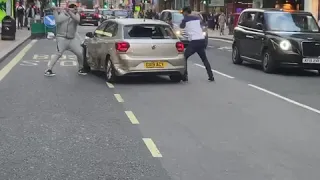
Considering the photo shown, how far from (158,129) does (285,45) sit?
27.4 feet

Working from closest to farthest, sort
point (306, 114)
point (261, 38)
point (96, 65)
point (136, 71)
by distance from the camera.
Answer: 1. point (306, 114)
2. point (136, 71)
3. point (96, 65)
4. point (261, 38)

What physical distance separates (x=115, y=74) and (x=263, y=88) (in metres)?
3.21

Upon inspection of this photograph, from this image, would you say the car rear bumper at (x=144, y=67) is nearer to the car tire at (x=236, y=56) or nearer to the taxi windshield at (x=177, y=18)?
the car tire at (x=236, y=56)

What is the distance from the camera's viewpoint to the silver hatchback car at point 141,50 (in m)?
12.9

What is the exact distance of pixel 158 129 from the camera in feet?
27.3

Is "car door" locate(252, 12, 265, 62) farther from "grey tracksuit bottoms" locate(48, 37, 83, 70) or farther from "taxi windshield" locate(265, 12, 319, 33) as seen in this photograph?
"grey tracksuit bottoms" locate(48, 37, 83, 70)

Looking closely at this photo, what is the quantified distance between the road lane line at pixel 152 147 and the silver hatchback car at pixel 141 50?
5388mm

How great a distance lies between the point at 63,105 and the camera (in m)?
10.3

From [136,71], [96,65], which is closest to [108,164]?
[136,71]

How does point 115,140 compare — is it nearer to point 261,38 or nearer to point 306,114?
point 306,114

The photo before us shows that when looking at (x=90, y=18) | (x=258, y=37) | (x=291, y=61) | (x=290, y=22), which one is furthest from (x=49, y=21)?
(x=90, y=18)

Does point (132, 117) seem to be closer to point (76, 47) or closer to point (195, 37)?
point (195, 37)

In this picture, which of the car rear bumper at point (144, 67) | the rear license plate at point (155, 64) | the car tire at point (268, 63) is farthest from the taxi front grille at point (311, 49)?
the rear license plate at point (155, 64)

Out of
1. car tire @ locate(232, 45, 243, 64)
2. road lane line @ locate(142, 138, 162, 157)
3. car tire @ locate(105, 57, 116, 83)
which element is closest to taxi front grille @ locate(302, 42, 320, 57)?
car tire @ locate(232, 45, 243, 64)
